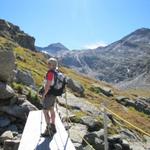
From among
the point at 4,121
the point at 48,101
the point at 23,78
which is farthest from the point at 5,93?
the point at 23,78

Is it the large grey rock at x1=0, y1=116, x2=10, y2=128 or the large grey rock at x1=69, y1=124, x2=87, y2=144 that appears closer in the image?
the large grey rock at x1=0, y1=116, x2=10, y2=128

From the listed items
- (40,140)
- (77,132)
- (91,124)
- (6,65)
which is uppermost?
(6,65)

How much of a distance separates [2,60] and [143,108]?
185 ft

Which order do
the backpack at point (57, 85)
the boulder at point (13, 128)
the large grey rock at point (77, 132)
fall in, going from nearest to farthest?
the backpack at point (57, 85) < the boulder at point (13, 128) < the large grey rock at point (77, 132)

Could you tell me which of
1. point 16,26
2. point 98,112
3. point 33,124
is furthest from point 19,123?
point 16,26

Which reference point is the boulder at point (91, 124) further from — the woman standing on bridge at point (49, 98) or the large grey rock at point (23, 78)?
the woman standing on bridge at point (49, 98)

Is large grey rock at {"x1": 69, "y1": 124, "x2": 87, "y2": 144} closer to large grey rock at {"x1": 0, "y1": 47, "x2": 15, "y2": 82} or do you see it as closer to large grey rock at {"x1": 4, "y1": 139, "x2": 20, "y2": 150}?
large grey rock at {"x1": 4, "y1": 139, "x2": 20, "y2": 150}

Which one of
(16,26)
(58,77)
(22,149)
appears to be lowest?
(22,149)

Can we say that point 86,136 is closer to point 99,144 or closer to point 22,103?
point 99,144

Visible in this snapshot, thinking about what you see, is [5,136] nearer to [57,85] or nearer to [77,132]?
[57,85]

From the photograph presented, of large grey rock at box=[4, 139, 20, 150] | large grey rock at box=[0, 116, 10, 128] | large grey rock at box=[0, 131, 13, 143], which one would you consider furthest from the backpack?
large grey rock at box=[0, 116, 10, 128]

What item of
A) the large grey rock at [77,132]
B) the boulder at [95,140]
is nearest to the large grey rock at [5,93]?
the large grey rock at [77,132]

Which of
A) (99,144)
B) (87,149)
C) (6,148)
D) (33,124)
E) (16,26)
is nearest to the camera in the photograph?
(6,148)

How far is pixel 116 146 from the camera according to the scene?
23.9 m
